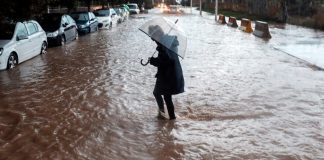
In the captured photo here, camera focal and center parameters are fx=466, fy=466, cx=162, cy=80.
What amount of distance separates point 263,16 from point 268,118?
136ft

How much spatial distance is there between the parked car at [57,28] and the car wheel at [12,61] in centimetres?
520

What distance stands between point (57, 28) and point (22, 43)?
562 centimetres

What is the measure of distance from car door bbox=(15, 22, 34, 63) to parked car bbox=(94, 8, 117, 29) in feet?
52.1

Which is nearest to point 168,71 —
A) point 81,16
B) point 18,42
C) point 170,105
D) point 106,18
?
point 170,105

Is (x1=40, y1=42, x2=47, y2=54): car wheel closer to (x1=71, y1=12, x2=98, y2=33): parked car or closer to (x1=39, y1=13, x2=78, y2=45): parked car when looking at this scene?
(x1=39, y1=13, x2=78, y2=45): parked car

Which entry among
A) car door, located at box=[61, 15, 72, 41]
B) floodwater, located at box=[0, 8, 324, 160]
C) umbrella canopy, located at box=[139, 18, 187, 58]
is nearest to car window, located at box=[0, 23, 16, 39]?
floodwater, located at box=[0, 8, 324, 160]

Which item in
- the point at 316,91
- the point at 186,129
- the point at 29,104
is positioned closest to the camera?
the point at 186,129

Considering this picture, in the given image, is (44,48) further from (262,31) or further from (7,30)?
(262,31)

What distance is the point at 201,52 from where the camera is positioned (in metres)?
18.3

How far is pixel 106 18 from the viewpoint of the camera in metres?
32.0

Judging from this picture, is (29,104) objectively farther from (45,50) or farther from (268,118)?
(45,50)

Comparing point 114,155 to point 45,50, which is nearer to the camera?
point 114,155

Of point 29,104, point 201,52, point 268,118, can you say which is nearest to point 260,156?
point 268,118

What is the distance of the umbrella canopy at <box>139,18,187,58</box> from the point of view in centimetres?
748
